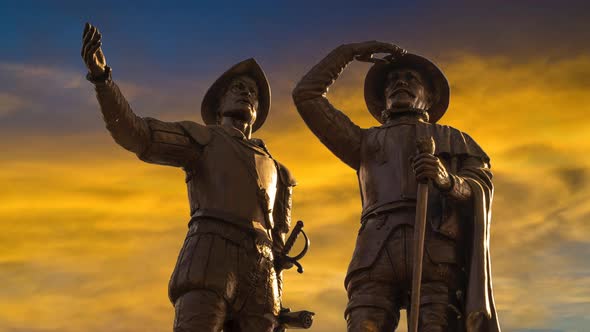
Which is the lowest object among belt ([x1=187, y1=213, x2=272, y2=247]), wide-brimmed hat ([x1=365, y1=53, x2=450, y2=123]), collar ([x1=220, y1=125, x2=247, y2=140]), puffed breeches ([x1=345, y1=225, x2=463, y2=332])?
puffed breeches ([x1=345, y1=225, x2=463, y2=332])

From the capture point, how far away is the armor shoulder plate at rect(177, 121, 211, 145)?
10.2 meters

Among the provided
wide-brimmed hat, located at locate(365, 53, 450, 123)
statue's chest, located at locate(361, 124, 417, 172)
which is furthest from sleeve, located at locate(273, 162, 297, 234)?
wide-brimmed hat, located at locate(365, 53, 450, 123)

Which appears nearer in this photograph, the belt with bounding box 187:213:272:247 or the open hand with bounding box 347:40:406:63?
the belt with bounding box 187:213:272:247

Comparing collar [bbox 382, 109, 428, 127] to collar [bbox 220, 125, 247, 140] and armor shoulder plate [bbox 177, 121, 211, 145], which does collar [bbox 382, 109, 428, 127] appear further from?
armor shoulder plate [bbox 177, 121, 211, 145]

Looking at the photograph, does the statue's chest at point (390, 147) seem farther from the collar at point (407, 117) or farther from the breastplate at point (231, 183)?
the breastplate at point (231, 183)

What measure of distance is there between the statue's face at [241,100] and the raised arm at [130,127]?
1.67 feet

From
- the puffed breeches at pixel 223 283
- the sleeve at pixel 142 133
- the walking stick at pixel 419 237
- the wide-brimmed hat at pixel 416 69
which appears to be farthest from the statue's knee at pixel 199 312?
the wide-brimmed hat at pixel 416 69

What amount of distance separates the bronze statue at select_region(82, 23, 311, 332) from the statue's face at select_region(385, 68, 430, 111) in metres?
1.29

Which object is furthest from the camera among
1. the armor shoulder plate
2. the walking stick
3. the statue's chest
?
the armor shoulder plate

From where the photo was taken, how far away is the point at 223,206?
9.86 meters

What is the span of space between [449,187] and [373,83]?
1827 millimetres

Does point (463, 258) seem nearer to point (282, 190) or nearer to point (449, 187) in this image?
point (449, 187)

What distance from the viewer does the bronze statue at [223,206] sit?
936 centimetres

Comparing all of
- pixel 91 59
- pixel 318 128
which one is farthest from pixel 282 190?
pixel 91 59
